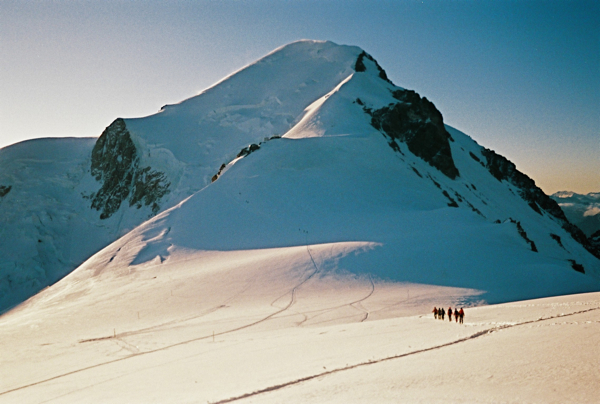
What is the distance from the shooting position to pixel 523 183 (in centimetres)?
10806

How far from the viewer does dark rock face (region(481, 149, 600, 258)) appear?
3979 inches

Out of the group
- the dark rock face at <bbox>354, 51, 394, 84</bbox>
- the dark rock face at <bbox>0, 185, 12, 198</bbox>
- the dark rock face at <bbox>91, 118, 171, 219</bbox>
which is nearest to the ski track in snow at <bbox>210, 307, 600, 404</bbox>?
the dark rock face at <bbox>91, 118, 171, 219</bbox>

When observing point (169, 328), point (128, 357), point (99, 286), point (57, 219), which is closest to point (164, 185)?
point (57, 219)

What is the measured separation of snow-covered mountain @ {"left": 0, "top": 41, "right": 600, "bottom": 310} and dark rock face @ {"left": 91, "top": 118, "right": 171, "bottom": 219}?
0.90ft

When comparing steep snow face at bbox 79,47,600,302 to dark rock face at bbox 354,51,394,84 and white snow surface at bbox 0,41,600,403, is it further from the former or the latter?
dark rock face at bbox 354,51,394,84

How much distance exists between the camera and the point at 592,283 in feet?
116

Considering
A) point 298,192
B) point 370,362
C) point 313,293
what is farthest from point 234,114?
point 370,362

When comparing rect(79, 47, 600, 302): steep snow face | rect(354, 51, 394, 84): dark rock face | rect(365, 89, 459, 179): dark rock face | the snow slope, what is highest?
rect(354, 51, 394, 84): dark rock face

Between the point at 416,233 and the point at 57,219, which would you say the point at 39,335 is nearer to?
the point at 416,233

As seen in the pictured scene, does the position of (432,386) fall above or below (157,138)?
below

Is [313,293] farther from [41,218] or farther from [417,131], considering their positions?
[41,218]

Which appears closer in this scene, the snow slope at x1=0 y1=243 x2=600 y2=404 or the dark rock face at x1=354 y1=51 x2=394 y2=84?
the snow slope at x1=0 y1=243 x2=600 y2=404

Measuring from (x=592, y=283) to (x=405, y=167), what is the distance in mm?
27798

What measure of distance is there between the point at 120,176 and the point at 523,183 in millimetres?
90531
